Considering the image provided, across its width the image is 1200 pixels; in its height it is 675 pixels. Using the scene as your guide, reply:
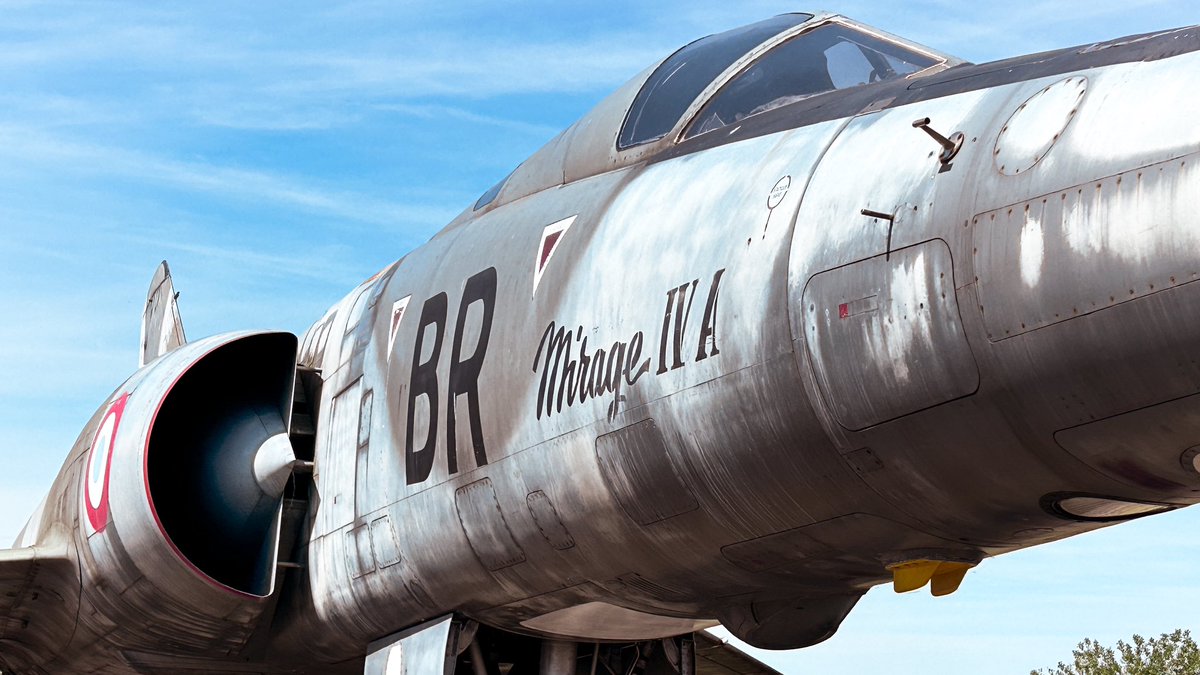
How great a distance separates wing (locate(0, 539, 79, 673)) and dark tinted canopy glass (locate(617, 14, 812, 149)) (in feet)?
16.2

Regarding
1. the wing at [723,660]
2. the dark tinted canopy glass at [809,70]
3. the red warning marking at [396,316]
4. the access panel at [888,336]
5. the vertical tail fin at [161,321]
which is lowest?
the access panel at [888,336]

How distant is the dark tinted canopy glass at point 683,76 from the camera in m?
6.98

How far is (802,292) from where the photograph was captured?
17.2ft

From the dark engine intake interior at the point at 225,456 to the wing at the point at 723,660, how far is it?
13.9 feet

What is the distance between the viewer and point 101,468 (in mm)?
9141

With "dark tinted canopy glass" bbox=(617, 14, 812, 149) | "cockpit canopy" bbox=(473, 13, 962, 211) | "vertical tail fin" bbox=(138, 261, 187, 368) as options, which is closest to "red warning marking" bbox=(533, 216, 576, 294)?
"cockpit canopy" bbox=(473, 13, 962, 211)

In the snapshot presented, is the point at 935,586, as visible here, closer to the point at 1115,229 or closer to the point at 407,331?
the point at 1115,229

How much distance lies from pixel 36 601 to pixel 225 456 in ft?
7.37

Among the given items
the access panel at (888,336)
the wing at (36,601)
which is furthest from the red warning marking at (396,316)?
the access panel at (888,336)

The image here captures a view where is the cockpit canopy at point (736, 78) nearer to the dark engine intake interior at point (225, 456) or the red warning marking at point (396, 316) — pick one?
the red warning marking at point (396, 316)

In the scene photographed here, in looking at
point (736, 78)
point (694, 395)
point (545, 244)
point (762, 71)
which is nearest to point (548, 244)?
point (545, 244)

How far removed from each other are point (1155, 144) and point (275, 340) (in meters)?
6.20

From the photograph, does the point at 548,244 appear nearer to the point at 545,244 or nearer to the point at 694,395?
the point at 545,244

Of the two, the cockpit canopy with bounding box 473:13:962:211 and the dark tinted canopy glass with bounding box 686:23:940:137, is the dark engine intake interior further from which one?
the dark tinted canopy glass with bounding box 686:23:940:137
